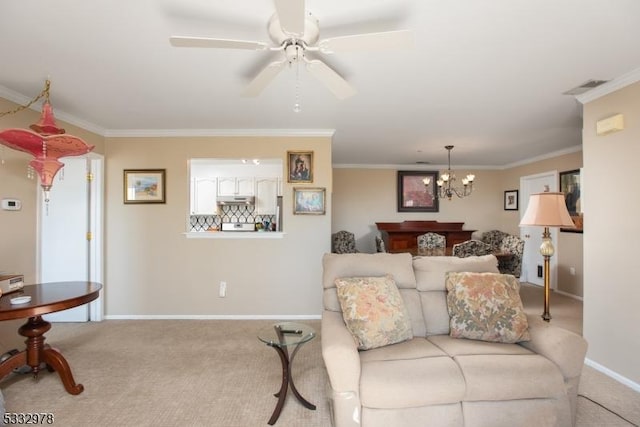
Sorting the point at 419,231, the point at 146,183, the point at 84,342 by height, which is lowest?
the point at 84,342

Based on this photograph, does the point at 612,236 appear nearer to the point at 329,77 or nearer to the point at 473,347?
the point at 473,347

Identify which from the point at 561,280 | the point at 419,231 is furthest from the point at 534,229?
the point at 419,231

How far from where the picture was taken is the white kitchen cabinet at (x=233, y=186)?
6410mm

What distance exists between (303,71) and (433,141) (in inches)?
109

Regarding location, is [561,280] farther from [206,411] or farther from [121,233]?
[121,233]

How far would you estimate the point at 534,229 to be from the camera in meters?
5.68

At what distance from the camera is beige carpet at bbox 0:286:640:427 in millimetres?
2021

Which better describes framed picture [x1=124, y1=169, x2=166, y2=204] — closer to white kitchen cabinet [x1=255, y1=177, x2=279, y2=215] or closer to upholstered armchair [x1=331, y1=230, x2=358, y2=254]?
white kitchen cabinet [x1=255, y1=177, x2=279, y2=215]

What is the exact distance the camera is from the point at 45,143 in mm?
2229

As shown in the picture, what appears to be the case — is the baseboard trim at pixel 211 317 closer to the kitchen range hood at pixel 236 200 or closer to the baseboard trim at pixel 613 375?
the baseboard trim at pixel 613 375

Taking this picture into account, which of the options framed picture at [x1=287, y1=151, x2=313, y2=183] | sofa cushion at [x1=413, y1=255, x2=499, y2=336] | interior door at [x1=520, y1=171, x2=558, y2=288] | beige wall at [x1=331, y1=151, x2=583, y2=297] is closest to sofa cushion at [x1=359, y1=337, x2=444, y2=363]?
sofa cushion at [x1=413, y1=255, x2=499, y2=336]

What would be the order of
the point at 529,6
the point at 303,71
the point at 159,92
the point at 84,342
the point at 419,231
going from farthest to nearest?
the point at 419,231
the point at 84,342
the point at 159,92
the point at 303,71
the point at 529,6

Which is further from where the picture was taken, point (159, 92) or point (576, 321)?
point (576, 321)

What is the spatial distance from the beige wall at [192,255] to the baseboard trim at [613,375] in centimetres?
263
